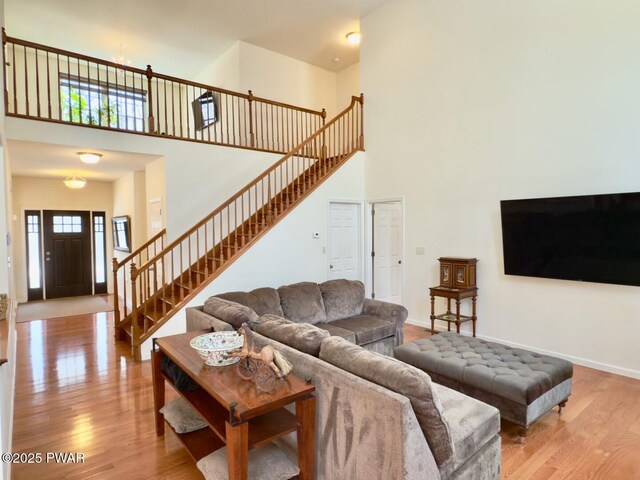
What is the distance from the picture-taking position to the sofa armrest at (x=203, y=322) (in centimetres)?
282

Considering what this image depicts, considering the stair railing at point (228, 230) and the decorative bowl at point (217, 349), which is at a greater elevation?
the stair railing at point (228, 230)

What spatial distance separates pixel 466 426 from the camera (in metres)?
1.94

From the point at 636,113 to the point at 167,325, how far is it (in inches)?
223

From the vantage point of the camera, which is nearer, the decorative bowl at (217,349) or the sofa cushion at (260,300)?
the decorative bowl at (217,349)

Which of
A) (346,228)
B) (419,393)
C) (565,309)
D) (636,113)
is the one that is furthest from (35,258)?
(636,113)

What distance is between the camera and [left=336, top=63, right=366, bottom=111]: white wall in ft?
27.8

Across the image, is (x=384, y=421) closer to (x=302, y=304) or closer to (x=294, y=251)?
(x=302, y=304)

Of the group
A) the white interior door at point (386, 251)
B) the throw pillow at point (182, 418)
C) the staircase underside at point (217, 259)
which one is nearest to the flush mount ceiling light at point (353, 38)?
the staircase underside at point (217, 259)

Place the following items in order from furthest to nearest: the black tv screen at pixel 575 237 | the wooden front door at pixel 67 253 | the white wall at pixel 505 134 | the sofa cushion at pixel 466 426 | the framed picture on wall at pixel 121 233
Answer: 1. the wooden front door at pixel 67 253
2. the framed picture on wall at pixel 121 233
3. the white wall at pixel 505 134
4. the black tv screen at pixel 575 237
5. the sofa cushion at pixel 466 426

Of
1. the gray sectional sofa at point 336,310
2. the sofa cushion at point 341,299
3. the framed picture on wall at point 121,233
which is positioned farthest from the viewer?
the framed picture on wall at point 121,233

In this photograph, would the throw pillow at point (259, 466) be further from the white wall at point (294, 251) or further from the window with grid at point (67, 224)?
the window with grid at point (67, 224)

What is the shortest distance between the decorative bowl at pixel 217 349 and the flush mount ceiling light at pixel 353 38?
22.7ft

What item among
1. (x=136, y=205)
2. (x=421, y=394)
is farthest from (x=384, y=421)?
(x=136, y=205)

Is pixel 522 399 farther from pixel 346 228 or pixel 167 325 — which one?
pixel 346 228
